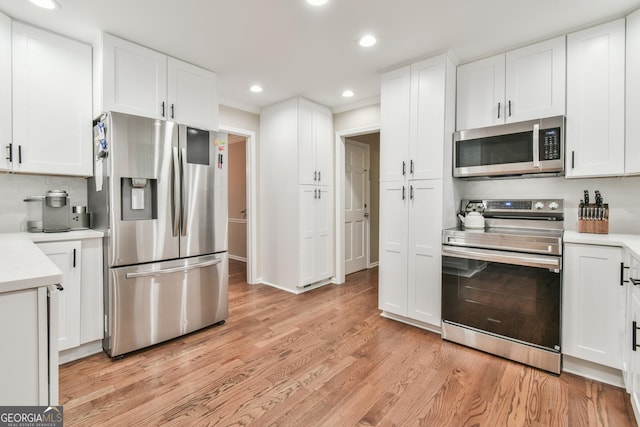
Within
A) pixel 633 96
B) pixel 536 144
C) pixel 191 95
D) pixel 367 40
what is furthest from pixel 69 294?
pixel 633 96

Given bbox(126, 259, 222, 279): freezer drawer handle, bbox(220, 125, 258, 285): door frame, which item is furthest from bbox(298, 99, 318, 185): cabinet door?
bbox(126, 259, 222, 279): freezer drawer handle

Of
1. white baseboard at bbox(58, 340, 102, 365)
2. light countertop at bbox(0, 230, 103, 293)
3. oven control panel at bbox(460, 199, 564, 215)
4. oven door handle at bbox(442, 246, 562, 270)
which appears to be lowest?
white baseboard at bbox(58, 340, 102, 365)

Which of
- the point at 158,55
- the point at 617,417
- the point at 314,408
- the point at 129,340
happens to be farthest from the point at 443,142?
the point at 129,340

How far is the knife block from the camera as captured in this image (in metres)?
2.21

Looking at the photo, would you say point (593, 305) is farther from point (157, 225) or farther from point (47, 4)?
point (47, 4)

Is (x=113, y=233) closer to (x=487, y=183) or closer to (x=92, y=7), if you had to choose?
(x=92, y=7)

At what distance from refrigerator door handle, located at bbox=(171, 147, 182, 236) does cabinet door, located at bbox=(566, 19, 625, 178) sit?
3.11 metres

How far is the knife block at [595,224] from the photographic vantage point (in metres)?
2.21

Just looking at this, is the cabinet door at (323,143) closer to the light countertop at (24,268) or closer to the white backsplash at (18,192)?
the white backsplash at (18,192)

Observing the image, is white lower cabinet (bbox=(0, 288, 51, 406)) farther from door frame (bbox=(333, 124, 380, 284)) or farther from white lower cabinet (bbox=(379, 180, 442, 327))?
door frame (bbox=(333, 124, 380, 284))

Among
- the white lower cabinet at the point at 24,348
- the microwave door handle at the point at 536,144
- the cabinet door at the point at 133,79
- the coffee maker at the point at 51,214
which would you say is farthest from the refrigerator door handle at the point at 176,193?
the microwave door handle at the point at 536,144

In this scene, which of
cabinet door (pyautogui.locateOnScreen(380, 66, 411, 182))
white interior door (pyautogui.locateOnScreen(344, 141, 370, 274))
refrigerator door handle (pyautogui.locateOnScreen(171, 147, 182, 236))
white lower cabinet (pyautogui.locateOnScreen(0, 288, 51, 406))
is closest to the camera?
white lower cabinet (pyautogui.locateOnScreen(0, 288, 51, 406))

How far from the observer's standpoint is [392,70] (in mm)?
2943

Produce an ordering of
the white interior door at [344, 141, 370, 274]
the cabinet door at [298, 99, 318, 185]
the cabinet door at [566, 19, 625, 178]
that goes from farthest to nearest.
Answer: the white interior door at [344, 141, 370, 274], the cabinet door at [298, 99, 318, 185], the cabinet door at [566, 19, 625, 178]
